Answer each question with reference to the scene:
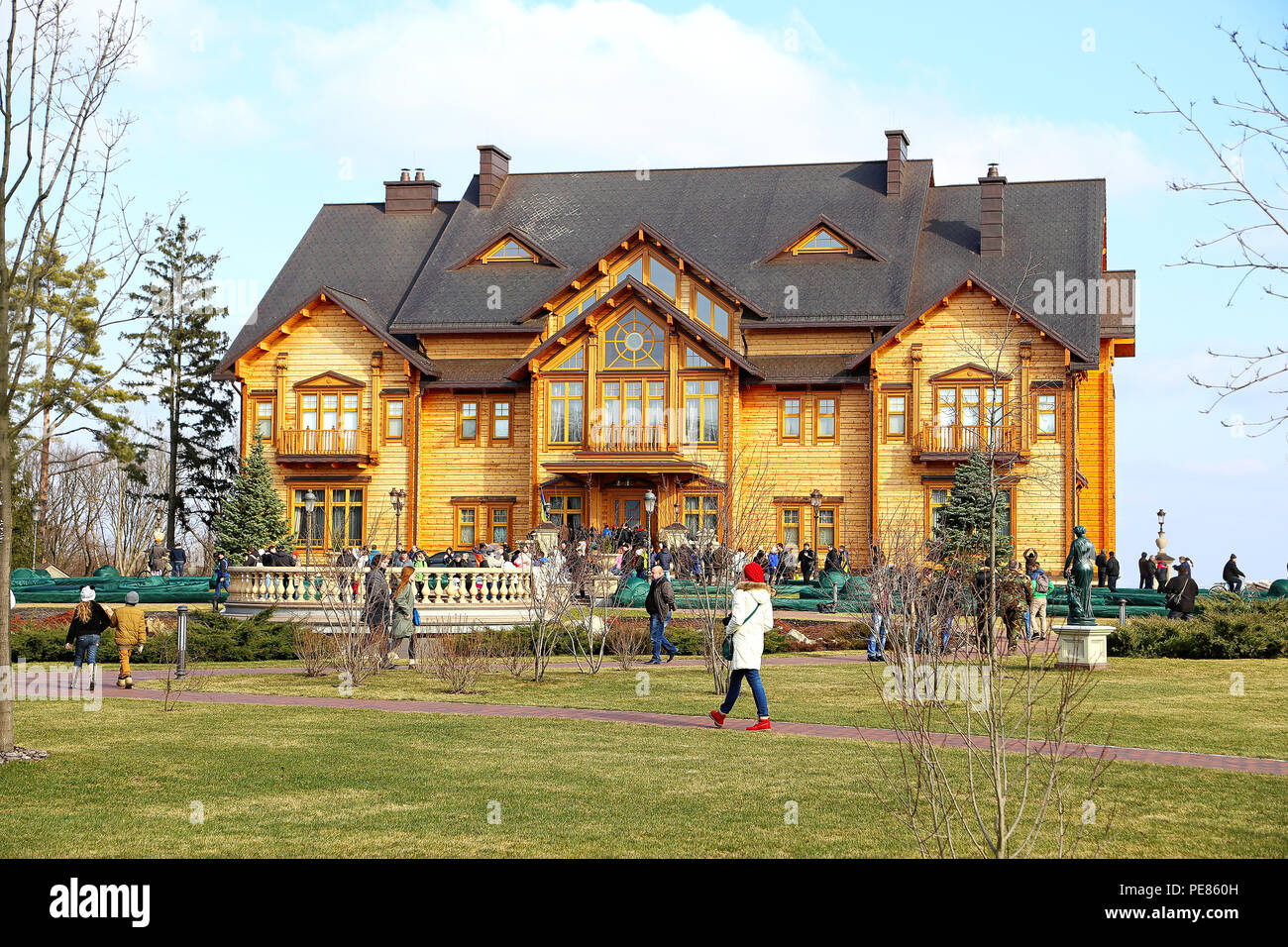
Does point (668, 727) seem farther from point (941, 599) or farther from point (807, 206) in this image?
point (807, 206)

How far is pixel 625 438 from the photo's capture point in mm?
46812

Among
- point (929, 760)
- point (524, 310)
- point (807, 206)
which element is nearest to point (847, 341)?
point (807, 206)

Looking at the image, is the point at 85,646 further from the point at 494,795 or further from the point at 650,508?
the point at 650,508

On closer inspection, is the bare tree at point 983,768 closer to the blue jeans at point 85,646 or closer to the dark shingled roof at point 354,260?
the blue jeans at point 85,646

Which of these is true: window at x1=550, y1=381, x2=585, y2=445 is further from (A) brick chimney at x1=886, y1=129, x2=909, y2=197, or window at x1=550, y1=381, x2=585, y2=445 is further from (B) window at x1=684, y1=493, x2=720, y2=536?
(A) brick chimney at x1=886, y1=129, x2=909, y2=197

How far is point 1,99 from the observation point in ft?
41.2

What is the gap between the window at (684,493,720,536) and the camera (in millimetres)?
46625

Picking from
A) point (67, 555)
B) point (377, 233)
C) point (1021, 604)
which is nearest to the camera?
point (1021, 604)

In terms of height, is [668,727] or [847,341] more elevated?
[847,341]

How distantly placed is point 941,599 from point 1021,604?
24.0 feet

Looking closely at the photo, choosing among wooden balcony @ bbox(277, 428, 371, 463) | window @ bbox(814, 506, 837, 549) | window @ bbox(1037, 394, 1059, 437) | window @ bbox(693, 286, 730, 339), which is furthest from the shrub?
wooden balcony @ bbox(277, 428, 371, 463)

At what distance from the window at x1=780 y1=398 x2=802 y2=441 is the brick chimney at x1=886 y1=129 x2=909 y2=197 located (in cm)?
995

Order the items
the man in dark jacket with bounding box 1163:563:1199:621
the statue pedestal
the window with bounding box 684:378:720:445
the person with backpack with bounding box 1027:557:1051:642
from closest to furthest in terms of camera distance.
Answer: the statue pedestal
the person with backpack with bounding box 1027:557:1051:642
the man in dark jacket with bounding box 1163:563:1199:621
the window with bounding box 684:378:720:445

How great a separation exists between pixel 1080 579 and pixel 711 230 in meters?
31.4
